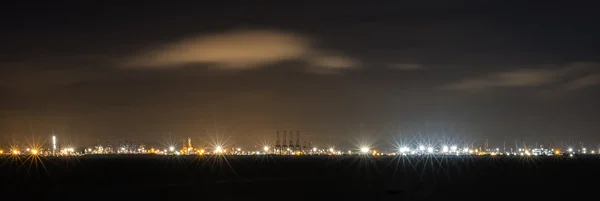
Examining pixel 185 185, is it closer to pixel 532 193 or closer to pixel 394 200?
pixel 394 200

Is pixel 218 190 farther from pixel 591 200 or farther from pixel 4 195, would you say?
pixel 591 200

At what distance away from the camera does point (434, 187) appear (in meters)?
76.1

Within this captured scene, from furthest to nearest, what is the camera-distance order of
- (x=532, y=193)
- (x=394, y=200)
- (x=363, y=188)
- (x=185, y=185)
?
(x=185, y=185), (x=363, y=188), (x=532, y=193), (x=394, y=200)

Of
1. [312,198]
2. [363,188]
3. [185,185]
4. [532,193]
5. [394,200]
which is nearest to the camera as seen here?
[394,200]

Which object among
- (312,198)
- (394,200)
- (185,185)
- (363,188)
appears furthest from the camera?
(185,185)

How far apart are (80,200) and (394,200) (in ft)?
90.5

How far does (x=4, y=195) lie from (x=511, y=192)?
1944 inches

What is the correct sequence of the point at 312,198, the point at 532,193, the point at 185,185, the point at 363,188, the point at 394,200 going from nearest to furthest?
the point at 394,200 < the point at 312,198 < the point at 532,193 < the point at 363,188 < the point at 185,185

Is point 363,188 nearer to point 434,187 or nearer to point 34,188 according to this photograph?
point 434,187

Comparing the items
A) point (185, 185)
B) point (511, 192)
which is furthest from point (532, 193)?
point (185, 185)

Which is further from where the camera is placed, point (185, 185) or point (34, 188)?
point (185, 185)

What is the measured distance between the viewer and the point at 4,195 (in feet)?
212

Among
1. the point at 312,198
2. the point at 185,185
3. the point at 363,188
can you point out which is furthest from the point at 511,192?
the point at 185,185

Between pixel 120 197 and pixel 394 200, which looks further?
pixel 120 197
